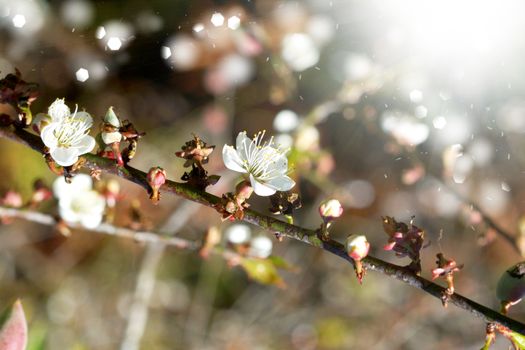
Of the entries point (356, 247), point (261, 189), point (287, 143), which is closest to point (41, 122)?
point (261, 189)

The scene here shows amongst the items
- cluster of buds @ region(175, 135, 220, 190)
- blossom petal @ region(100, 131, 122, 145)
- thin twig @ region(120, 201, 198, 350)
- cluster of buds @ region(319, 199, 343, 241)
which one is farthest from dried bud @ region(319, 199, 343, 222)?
thin twig @ region(120, 201, 198, 350)

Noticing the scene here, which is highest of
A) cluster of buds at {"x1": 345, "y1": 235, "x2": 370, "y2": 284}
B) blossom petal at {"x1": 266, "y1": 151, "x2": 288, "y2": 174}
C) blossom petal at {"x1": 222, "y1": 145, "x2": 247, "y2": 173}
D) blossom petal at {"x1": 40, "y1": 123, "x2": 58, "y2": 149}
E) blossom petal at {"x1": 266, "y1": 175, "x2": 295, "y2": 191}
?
blossom petal at {"x1": 266, "y1": 151, "x2": 288, "y2": 174}

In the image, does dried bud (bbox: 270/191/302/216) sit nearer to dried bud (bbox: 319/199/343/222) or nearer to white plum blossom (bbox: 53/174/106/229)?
dried bud (bbox: 319/199/343/222)

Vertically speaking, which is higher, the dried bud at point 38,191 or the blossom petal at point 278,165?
the blossom petal at point 278,165

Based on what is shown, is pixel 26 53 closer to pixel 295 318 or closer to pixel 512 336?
pixel 295 318

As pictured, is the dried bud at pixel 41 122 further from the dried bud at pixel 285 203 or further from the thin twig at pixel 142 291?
the thin twig at pixel 142 291

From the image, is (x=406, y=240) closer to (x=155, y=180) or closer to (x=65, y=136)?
(x=155, y=180)

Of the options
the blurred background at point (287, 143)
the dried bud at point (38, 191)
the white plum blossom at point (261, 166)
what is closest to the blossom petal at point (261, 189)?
the white plum blossom at point (261, 166)
